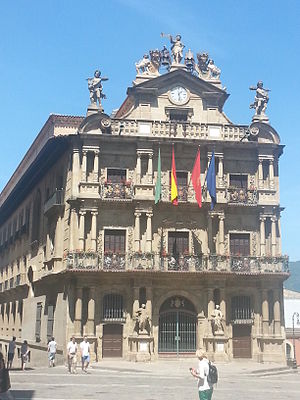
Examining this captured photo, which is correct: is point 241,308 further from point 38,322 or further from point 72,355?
point 38,322

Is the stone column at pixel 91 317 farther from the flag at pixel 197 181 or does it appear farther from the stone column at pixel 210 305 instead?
the flag at pixel 197 181

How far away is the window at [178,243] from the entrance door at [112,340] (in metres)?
5.40

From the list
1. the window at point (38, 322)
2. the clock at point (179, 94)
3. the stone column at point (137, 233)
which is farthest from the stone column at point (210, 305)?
the window at point (38, 322)

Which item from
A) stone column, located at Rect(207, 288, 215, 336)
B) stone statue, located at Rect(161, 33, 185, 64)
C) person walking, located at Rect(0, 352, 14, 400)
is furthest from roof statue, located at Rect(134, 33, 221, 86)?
person walking, located at Rect(0, 352, 14, 400)

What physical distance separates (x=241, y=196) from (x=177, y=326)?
8.49 metres

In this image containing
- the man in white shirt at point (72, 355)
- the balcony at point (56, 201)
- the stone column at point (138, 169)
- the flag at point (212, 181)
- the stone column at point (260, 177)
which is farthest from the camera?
the balcony at point (56, 201)

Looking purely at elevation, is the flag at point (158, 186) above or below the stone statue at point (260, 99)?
below

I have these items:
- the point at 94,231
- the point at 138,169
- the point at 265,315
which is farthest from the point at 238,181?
the point at 94,231

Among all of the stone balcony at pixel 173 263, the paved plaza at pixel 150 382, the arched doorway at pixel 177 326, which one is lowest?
the paved plaza at pixel 150 382

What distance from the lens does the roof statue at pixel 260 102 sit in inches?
1447

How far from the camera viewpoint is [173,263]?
3394 cm

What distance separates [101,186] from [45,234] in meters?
8.49

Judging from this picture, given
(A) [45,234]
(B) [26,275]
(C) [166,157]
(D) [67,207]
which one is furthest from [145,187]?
(B) [26,275]

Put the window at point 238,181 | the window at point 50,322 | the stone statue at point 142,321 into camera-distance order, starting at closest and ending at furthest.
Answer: the stone statue at point 142,321
the window at point 238,181
the window at point 50,322
